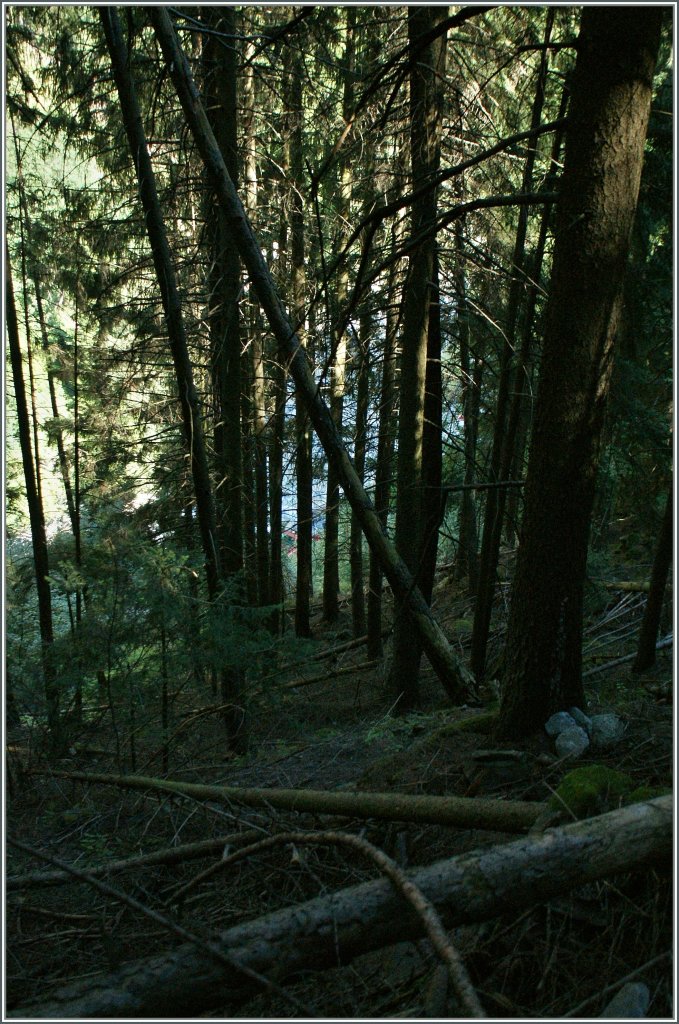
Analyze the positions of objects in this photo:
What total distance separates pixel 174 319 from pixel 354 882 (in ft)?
16.9

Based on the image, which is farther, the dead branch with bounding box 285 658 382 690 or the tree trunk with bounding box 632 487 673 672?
the dead branch with bounding box 285 658 382 690

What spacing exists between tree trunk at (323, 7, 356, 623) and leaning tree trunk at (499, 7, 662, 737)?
292 cm

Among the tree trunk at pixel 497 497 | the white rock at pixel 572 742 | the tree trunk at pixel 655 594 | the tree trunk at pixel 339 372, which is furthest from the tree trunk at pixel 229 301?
the white rock at pixel 572 742

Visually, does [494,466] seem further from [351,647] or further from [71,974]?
[351,647]

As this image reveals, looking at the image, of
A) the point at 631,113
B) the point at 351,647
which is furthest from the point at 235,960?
the point at 351,647

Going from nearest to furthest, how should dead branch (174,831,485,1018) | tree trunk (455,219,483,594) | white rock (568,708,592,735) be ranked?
dead branch (174,831,485,1018) → white rock (568,708,592,735) → tree trunk (455,219,483,594)

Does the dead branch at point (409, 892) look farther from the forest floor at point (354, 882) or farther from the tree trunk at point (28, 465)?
the tree trunk at point (28, 465)

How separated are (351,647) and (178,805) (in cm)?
1006

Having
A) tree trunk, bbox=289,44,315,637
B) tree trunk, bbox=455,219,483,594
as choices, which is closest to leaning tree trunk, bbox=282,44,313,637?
tree trunk, bbox=289,44,315,637

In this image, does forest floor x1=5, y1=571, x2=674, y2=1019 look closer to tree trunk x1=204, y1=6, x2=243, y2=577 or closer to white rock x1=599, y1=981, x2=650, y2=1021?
white rock x1=599, y1=981, x2=650, y2=1021

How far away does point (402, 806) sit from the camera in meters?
2.98

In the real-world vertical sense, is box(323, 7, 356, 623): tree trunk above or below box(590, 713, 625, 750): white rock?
above

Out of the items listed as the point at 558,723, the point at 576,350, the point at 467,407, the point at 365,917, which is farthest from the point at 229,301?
the point at 365,917

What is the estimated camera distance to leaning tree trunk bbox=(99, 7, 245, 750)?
18.9ft
